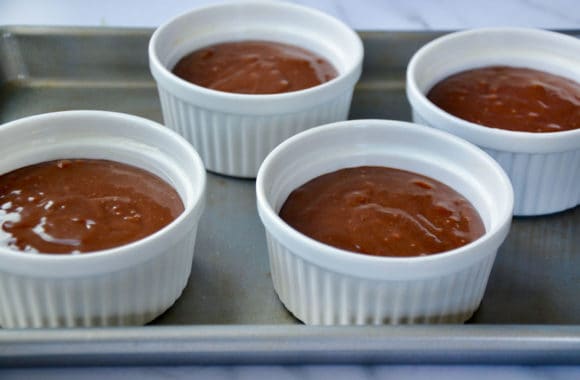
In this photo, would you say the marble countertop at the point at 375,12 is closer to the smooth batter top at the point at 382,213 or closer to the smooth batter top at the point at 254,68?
the smooth batter top at the point at 254,68

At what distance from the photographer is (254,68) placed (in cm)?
197

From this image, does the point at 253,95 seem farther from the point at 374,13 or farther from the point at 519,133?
the point at 374,13

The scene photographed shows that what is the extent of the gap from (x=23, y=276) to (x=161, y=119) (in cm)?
75

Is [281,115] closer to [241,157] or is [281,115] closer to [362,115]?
[241,157]

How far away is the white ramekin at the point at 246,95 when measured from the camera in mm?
1833

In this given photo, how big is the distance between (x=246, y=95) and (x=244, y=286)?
1.26 feet

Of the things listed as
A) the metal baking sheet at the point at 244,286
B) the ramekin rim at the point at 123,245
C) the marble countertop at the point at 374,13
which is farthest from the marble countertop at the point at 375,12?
the ramekin rim at the point at 123,245

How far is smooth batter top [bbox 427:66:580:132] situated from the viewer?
5.99 ft

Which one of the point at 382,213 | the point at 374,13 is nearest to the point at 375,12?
the point at 374,13

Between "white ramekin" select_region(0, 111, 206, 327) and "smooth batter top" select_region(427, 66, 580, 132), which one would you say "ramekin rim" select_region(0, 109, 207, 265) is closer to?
"white ramekin" select_region(0, 111, 206, 327)

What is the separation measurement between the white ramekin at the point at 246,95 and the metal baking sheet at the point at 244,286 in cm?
9

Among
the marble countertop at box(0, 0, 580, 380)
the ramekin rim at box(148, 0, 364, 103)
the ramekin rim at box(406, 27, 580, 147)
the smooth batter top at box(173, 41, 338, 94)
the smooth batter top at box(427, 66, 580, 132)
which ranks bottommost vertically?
the marble countertop at box(0, 0, 580, 380)

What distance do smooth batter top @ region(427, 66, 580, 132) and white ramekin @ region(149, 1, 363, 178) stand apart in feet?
0.69

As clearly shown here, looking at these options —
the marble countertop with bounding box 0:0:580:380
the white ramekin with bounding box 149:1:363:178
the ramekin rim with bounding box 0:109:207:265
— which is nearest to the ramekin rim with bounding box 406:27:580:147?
the white ramekin with bounding box 149:1:363:178
